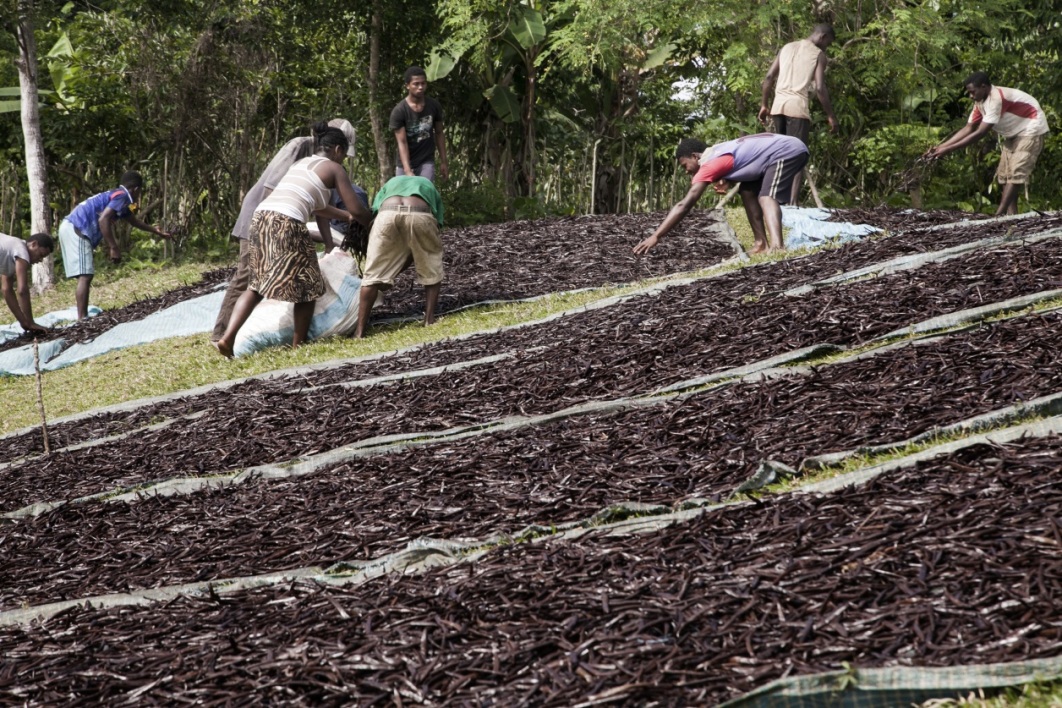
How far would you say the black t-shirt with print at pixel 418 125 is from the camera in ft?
39.1

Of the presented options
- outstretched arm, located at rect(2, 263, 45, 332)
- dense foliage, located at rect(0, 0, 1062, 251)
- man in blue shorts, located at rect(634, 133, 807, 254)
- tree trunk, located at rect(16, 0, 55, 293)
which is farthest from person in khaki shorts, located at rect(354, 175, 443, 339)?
tree trunk, located at rect(16, 0, 55, 293)

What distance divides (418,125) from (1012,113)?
6135mm

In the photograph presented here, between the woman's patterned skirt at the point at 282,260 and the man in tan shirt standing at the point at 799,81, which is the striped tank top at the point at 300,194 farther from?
the man in tan shirt standing at the point at 799,81

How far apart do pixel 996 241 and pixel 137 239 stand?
17.3 metres

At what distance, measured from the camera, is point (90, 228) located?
1297cm

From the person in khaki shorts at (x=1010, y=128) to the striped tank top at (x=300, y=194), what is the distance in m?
6.30

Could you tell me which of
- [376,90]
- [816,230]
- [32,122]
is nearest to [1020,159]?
[816,230]

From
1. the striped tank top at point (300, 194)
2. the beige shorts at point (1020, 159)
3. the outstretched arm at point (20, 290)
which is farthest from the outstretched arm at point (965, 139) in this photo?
the outstretched arm at point (20, 290)

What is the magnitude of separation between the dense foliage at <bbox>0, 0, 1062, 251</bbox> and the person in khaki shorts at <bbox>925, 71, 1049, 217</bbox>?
257cm

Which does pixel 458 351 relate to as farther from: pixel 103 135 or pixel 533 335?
pixel 103 135

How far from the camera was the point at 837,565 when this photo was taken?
3.41m

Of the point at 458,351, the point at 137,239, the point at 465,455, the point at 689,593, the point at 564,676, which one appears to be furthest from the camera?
the point at 137,239

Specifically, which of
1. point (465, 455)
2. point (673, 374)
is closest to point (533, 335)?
point (673, 374)

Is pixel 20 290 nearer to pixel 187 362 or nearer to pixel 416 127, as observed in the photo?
pixel 187 362
